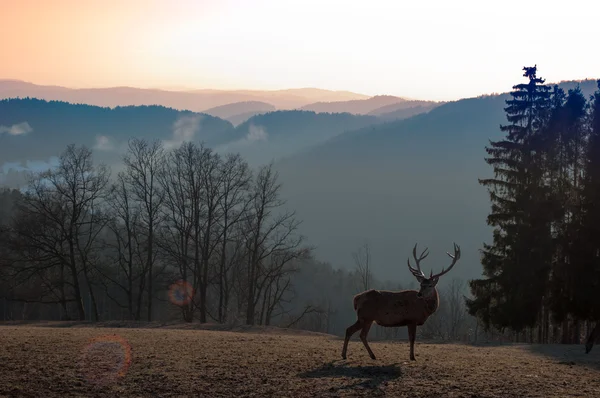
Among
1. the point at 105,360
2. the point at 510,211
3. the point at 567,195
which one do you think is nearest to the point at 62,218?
the point at 510,211

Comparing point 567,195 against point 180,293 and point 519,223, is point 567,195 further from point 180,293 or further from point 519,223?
point 180,293

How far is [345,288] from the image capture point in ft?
505

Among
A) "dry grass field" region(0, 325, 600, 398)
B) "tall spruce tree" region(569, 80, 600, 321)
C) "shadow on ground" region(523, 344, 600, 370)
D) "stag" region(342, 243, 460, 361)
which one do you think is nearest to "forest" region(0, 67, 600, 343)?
"tall spruce tree" region(569, 80, 600, 321)

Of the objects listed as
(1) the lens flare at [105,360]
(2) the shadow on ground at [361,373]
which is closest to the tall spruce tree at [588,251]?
(2) the shadow on ground at [361,373]

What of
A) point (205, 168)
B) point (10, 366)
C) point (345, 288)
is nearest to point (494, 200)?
point (205, 168)

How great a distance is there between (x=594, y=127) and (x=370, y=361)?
1008 inches

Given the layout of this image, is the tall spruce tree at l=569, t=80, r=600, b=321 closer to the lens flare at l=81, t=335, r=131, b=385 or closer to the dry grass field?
the dry grass field

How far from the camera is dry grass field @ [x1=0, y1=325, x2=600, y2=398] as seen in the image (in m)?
12.1

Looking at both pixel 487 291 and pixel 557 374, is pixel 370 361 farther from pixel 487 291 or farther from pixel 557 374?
pixel 487 291

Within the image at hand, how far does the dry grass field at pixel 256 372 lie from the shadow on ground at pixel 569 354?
22 cm

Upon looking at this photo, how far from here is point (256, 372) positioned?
1382cm

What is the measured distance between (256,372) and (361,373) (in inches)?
95.0

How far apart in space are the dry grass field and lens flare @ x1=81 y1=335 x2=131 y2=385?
2 cm

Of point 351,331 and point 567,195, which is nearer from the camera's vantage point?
point 351,331
